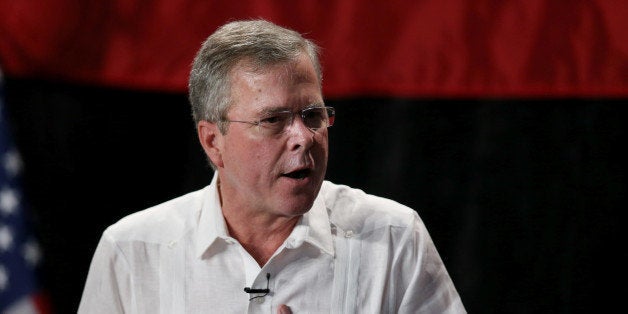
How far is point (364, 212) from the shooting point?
191 cm

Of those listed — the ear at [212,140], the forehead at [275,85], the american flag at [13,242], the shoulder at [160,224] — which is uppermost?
the forehead at [275,85]

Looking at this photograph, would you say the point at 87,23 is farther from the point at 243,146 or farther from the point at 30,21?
the point at 243,146

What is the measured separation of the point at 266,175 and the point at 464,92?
107cm

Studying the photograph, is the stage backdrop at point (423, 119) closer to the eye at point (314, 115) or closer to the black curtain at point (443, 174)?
the black curtain at point (443, 174)

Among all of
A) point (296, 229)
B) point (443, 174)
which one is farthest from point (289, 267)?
point (443, 174)

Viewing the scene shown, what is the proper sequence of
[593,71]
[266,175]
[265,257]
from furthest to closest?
[593,71] → [265,257] → [266,175]

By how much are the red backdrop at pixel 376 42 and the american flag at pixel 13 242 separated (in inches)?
10.7

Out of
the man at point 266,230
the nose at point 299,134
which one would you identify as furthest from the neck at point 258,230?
the nose at point 299,134

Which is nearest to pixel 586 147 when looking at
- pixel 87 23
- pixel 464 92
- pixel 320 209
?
pixel 464 92

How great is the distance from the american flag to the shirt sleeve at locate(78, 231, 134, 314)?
83cm

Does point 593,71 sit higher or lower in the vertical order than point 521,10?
lower

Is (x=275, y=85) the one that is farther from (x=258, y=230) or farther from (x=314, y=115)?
(x=258, y=230)

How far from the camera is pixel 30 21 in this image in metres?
2.61

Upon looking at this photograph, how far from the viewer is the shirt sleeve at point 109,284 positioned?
191 cm
